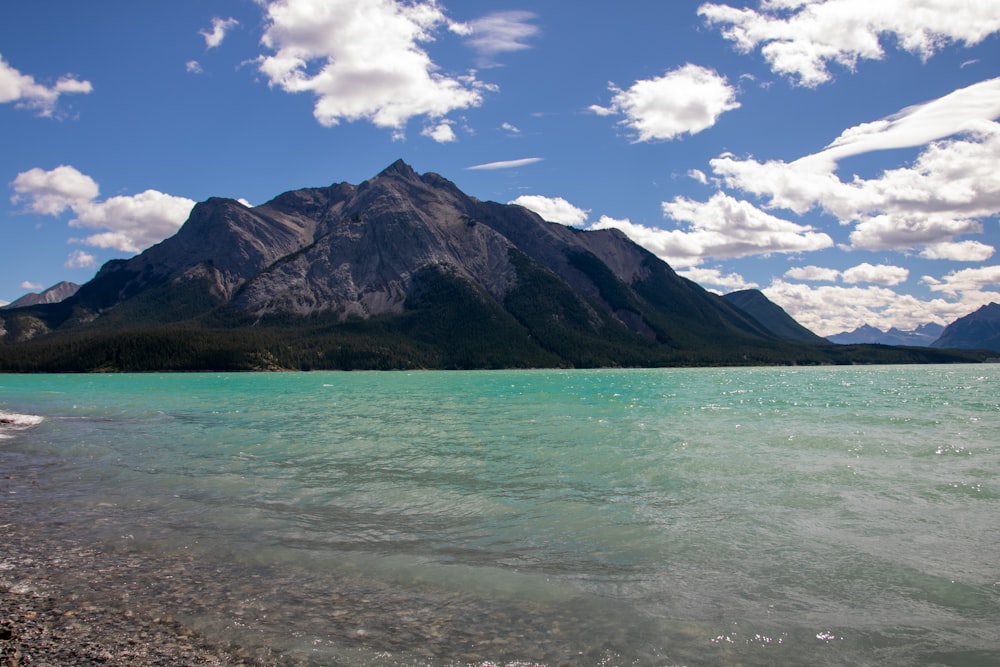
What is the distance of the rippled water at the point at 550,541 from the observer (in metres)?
11.6

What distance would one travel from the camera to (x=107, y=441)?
4097 cm

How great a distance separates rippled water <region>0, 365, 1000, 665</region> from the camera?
1155 cm

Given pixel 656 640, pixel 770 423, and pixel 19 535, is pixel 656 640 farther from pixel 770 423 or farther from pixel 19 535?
pixel 770 423

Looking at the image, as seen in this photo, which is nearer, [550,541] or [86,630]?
[86,630]

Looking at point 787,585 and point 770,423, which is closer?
point 787,585

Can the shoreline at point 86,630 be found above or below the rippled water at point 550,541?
above

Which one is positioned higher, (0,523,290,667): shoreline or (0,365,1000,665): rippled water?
(0,523,290,667): shoreline

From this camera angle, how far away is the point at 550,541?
1817 cm

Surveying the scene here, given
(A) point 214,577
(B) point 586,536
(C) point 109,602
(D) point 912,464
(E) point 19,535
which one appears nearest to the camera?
(C) point 109,602

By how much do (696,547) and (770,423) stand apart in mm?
37361

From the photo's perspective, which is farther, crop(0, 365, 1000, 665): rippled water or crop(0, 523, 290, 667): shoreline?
crop(0, 365, 1000, 665): rippled water

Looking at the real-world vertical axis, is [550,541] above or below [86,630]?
below

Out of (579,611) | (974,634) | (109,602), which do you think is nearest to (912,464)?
(974,634)

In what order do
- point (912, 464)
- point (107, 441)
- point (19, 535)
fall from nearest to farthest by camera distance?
point (19, 535)
point (912, 464)
point (107, 441)
